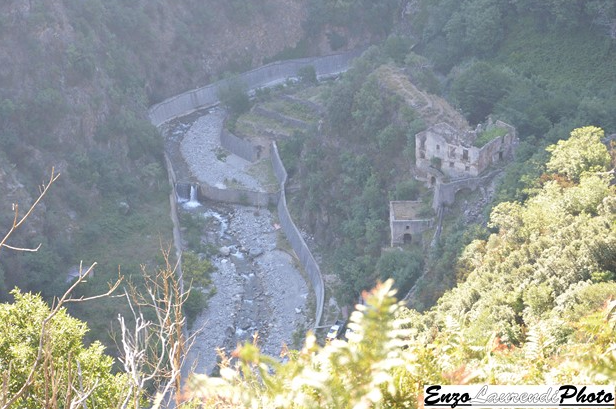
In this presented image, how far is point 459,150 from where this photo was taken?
39594 millimetres

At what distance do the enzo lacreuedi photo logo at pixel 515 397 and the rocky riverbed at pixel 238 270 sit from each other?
933 inches

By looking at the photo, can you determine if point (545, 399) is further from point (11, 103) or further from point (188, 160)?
point (188, 160)

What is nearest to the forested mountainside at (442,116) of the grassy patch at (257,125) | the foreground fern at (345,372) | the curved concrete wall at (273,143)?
the curved concrete wall at (273,143)

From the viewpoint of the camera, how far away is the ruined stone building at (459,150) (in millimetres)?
39594

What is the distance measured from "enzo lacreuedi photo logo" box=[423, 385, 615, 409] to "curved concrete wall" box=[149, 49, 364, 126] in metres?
56.0

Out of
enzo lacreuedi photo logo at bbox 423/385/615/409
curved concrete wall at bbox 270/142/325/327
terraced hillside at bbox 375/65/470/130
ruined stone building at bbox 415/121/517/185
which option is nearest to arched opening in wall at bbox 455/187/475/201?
ruined stone building at bbox 415/121/517/185

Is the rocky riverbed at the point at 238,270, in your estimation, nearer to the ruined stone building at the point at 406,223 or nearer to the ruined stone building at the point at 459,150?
the ruined stone building at the point at 406,223

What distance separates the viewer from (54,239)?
44.9m

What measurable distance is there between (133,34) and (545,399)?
6120cm

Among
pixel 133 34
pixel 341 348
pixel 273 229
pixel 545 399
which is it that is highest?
pixel 341 348

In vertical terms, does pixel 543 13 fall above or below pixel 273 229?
above

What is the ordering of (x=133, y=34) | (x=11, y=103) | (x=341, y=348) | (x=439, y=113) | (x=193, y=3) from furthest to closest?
1. (x=193, y=3)
2. (x=133, y=34)
3. (x=11, y=103)
4. (x=439, y=113)
5. (x=341, y=348)

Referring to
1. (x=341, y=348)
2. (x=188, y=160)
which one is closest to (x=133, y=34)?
(x=188, y=160)

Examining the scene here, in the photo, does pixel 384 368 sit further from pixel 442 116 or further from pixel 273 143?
pixel 273 143
